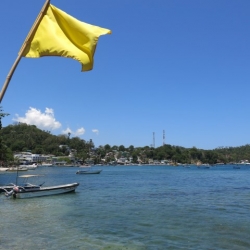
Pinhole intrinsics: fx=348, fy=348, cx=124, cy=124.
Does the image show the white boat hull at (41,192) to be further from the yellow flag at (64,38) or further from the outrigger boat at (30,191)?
the yellow flag at (64,38)

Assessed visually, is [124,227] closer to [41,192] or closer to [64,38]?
[64,38]

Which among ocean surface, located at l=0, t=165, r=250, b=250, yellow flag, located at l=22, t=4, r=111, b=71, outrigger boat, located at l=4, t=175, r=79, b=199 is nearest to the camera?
yellow flag, located at l=22, t=4, r=111, b=71

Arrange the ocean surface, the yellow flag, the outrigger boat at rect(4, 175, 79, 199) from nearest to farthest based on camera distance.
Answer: the yellow flag
the ocean surface
the outrigger boat at rect(4, 175, 79, 199)

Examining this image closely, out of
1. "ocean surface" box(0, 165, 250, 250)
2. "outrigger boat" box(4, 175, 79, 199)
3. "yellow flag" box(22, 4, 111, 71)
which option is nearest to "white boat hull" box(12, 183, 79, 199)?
"outrigger boat" box(4, 175, 79, 199)

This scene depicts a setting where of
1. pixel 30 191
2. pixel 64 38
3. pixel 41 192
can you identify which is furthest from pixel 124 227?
pixel 41 192

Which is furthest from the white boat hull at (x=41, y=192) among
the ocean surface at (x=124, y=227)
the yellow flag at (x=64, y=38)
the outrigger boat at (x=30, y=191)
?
the yellow flag at (x=64, y=38)

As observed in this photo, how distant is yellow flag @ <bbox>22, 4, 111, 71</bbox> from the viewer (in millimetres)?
5945

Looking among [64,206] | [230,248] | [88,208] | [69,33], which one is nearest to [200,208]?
[88,208]

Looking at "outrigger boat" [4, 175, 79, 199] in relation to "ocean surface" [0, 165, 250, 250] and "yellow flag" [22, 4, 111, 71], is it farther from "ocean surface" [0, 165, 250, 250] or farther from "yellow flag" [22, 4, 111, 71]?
"yellow flag" [22, 4, 111, 71]

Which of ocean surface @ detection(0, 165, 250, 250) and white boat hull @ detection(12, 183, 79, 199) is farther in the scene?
white boat hull @ detection(12, 183, 79, 199)

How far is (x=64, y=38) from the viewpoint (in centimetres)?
613

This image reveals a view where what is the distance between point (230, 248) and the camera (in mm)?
15359

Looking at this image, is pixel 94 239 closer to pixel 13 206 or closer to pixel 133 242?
pixel 133 242

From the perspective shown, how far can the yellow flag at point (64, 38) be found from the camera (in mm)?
5945
